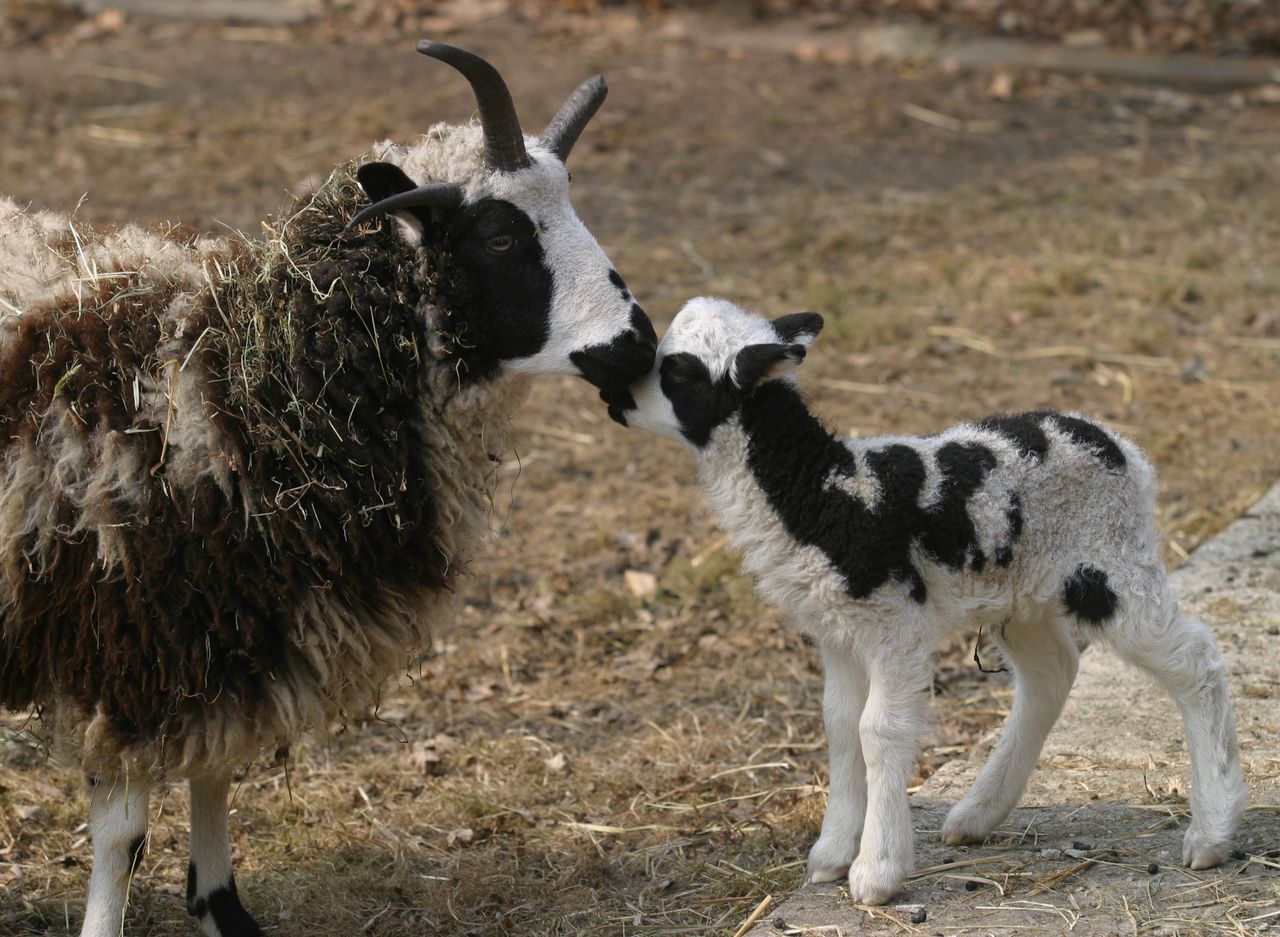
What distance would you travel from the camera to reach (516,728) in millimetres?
5633

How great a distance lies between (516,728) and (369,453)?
2.02 m

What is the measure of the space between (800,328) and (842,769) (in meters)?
1.22

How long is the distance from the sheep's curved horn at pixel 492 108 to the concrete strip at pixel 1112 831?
7.10ft

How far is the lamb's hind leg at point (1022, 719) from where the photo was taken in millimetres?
4219

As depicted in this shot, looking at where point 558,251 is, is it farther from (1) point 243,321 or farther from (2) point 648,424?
(1) point 243,321

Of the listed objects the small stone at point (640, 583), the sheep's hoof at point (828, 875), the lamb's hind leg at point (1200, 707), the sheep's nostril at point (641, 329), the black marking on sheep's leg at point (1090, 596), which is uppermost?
the sheep's nostril at point (641, 329)

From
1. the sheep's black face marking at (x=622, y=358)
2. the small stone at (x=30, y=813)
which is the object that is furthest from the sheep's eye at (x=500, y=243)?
the small stone at (x=30, y=813)

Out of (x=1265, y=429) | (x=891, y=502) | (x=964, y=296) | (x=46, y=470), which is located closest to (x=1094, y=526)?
(x=891, y=502)

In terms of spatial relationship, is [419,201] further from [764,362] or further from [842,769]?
[842,769]

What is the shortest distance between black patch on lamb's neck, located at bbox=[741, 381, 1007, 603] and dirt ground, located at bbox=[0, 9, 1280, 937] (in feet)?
0.92

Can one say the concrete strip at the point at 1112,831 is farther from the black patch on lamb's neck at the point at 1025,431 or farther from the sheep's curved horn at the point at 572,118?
the sheep's curved horn at the point at 572,118

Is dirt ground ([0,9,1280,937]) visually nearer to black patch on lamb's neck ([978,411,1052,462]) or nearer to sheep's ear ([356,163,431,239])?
black patch on lamb's neck ([978,411,1052,462])

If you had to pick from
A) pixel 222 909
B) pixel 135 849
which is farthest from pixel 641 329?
pixel 222 909

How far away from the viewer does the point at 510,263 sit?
3.99 meters
